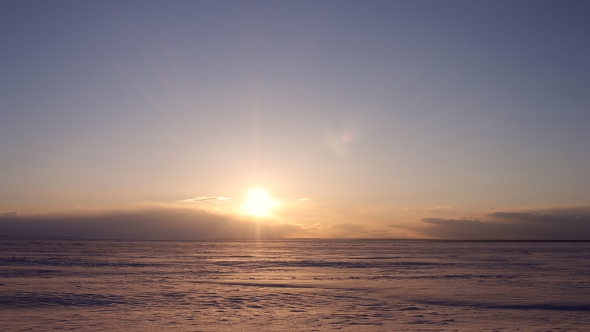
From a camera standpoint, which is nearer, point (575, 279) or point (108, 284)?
point (108, 284)

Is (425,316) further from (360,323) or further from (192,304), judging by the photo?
(192,304)

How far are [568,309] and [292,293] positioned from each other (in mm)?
10272

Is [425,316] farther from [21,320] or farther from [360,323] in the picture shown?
[21,320]

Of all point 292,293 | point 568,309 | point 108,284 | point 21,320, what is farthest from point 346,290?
point 21,320

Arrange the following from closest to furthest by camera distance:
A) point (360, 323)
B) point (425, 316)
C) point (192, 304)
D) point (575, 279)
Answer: point (360, 323) → point (425, 316) → point (192, 304) → point (575, 279)

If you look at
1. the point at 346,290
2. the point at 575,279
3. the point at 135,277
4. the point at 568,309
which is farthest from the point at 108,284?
the point at 575,279

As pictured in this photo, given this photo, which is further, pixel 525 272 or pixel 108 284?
pixel 525 272

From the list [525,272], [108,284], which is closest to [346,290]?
[108,284]

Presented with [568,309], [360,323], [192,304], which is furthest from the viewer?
[192,304]

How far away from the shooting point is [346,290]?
69.7 feet

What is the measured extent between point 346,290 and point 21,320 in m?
12.8

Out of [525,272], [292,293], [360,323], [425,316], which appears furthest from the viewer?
[525,272]

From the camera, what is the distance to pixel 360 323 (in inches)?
531

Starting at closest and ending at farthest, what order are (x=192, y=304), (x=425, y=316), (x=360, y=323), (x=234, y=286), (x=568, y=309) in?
1. (x=360, y=323)
2. (x=425, y=316)
3. (x=568, y=309)
4. (x=192, y=304)
5. (x=234, y=286)
